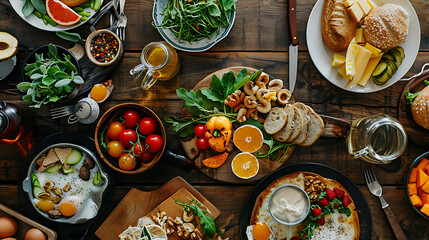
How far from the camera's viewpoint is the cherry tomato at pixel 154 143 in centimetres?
156

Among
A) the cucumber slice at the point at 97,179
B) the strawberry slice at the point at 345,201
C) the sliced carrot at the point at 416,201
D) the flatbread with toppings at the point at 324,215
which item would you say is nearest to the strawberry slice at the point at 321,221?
the flatbread with toppings at the point at 324,215

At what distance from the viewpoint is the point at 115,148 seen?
1.61 metres

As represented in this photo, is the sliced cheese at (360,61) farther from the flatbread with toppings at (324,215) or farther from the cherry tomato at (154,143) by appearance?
the cherry tomato at (154,143)

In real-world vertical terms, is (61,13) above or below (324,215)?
above

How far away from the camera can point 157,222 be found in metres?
1.65

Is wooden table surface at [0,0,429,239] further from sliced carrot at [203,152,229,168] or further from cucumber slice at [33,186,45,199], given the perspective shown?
cucumber slice at [33,186,45,199]

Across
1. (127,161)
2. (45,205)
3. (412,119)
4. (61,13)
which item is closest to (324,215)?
(412,119)

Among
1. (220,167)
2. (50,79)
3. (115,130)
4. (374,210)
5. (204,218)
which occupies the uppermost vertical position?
(50,79)

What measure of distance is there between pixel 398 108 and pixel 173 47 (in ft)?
3.77

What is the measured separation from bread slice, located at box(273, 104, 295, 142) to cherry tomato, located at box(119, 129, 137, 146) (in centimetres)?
66

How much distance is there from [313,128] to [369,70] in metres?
0.38

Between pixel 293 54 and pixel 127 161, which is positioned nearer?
pixel 127 161

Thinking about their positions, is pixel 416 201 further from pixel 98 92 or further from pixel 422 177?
pixel 98 92

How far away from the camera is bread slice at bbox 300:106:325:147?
162cm
